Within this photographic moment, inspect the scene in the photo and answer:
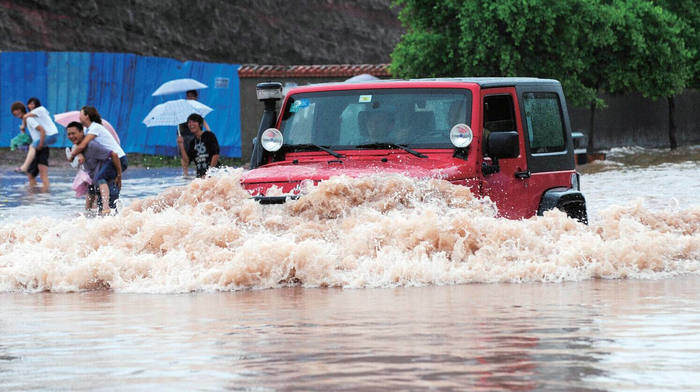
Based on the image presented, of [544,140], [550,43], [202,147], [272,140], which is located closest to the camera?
[272,140]

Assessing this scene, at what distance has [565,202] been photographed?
1095cm

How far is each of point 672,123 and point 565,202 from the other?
35.2m

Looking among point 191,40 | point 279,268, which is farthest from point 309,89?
point 191,40

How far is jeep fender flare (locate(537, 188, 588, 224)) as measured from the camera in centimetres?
1080

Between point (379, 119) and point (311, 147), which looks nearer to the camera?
point (379, 119)

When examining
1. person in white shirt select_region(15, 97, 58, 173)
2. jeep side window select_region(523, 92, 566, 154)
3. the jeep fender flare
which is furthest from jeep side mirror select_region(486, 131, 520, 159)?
person in white shirt select_region(15, 97, 58, 173)

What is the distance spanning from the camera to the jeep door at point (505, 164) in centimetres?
1020

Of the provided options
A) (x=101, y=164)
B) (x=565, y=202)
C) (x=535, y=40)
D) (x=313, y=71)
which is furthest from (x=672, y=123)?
(x=565, y=202)

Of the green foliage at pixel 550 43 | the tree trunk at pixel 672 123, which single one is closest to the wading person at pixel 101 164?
the green foliage at pixel 550 43

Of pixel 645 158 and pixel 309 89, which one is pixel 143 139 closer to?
pixel 645 158

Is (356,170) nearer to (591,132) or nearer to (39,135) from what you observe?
(39,135)

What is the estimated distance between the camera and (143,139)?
120 ft

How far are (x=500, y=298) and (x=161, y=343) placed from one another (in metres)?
2.65

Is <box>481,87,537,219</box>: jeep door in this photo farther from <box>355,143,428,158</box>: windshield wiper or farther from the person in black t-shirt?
the person in black t-shirt
